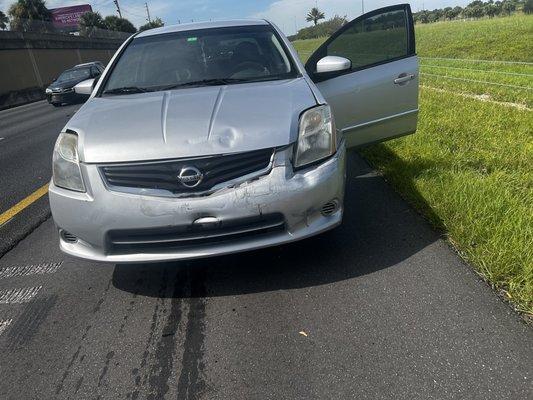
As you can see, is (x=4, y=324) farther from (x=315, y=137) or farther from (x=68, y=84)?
(x=68, y=84)

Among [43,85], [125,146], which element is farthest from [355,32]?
[43,85]

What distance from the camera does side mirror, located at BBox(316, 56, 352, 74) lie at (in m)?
3.70

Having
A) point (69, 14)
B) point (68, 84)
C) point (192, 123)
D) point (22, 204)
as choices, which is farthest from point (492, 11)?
point (192, 123)

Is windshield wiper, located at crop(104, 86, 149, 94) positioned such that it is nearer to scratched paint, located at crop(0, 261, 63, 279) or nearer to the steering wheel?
the steering wheel

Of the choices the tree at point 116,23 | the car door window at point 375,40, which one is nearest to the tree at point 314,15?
the tree at point 116,23

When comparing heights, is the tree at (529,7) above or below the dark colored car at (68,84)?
below

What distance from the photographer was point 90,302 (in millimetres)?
2826

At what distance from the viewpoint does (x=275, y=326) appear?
2.43m

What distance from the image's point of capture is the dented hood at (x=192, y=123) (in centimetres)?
249

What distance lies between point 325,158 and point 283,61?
1315 millimetres

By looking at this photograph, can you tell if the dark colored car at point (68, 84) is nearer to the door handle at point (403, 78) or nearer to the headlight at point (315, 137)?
the door handle at point (403, 78)

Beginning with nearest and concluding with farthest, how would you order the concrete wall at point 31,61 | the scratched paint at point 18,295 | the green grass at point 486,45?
the scratched paint at point 18,295 < the green grass at point 486,45 < the concrete wall at point 31,61

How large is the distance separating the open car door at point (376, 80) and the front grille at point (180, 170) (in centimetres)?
168

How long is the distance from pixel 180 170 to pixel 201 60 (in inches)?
63.9
